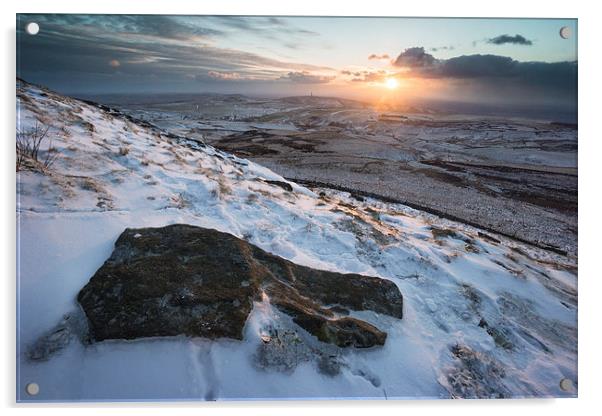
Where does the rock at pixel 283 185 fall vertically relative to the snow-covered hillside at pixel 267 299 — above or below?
above

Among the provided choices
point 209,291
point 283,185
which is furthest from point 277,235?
point 283,185

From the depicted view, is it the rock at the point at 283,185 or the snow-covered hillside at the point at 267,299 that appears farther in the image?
the rock at the point at 283,185

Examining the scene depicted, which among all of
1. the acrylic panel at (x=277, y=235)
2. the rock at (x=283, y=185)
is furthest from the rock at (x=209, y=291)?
the rock at (x=283, y=185)

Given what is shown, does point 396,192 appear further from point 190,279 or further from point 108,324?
point 108,324

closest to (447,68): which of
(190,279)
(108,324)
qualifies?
(190,279)

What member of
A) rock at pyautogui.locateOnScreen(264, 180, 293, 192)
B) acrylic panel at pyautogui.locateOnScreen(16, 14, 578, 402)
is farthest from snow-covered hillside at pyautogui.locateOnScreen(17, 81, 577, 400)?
rock at pyautogui.locateOnScreen(264, 180, 293, 192)

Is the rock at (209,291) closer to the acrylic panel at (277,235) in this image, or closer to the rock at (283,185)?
the acrylic panel at (277,235)
